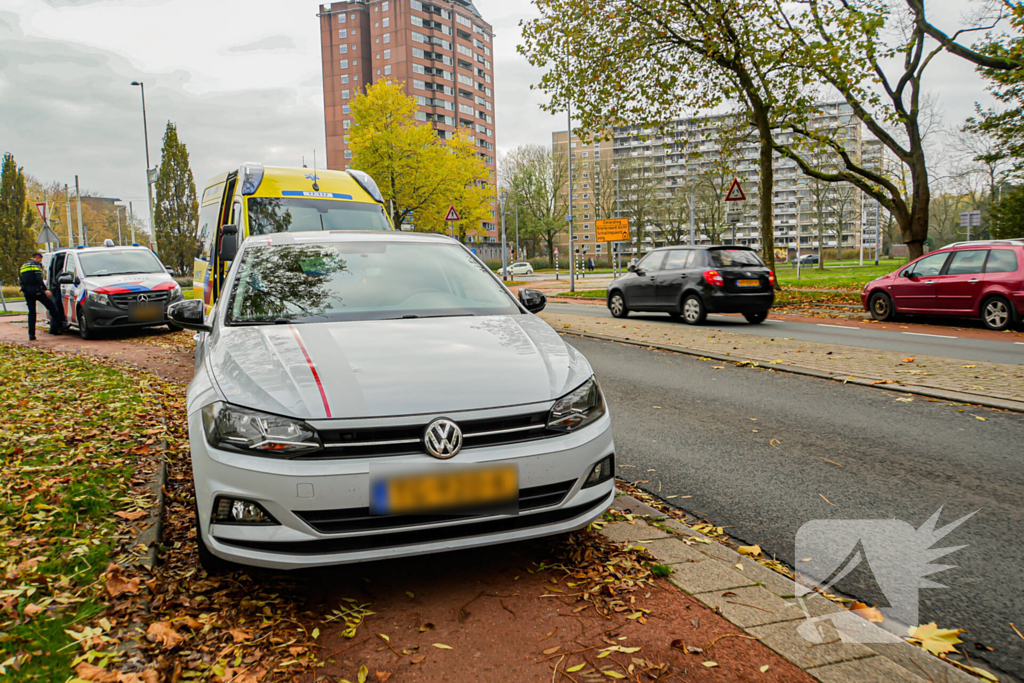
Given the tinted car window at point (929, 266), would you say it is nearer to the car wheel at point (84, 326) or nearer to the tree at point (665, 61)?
the tree at point (665, 61)

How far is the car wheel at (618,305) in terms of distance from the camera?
56.4 feet

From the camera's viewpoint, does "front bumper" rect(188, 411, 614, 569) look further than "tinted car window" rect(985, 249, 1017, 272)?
No

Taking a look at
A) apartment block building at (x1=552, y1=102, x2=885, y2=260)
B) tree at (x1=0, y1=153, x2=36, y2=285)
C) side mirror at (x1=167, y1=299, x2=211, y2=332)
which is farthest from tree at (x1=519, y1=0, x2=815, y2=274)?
Result: tree at (x1=0, y1=153, x2=36, y2=285)

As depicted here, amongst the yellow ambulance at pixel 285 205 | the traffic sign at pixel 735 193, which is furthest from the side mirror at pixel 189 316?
the traffic sign at pixel 735 193

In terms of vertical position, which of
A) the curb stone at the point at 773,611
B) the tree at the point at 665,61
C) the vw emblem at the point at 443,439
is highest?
the tree at the point at 665,61

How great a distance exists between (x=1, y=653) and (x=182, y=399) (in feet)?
17.6

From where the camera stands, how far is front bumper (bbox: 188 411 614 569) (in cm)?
270

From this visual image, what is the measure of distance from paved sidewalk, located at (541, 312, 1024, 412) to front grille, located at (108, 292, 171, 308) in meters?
8.31

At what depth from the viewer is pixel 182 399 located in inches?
297

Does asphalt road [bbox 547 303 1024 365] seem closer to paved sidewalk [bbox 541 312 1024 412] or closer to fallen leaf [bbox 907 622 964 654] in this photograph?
paved sidewalk [bbox 541 312 1024 412]

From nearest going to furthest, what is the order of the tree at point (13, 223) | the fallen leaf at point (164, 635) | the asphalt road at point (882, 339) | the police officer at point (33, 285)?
the fallen leaf at point (164, 635)
the asphalt road at point (882, 339)
the police officer at point (33, 285)
the tree at point (13, 223)

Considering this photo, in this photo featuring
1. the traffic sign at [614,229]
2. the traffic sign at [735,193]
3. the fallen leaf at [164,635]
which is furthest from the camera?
the traffic sign at [614,229]

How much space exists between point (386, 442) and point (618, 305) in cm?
1499

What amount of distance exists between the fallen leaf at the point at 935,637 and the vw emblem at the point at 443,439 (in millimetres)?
1885
